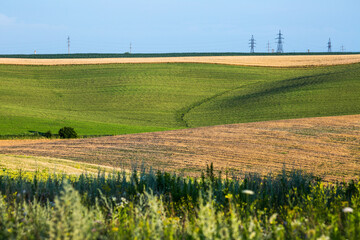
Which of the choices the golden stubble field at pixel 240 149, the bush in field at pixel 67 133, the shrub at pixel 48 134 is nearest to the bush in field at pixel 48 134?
the shrub at pixel 48 134

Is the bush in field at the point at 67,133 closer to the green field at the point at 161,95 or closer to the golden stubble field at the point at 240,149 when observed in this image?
the green field at the point at 161,95

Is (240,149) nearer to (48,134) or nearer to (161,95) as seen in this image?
(48,134)

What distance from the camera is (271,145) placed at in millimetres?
21469

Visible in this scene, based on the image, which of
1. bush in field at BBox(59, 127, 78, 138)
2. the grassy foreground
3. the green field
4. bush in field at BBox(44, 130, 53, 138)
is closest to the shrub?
bush in field at BBox(44, 130, 53, 138)

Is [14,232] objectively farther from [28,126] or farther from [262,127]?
[28,126]

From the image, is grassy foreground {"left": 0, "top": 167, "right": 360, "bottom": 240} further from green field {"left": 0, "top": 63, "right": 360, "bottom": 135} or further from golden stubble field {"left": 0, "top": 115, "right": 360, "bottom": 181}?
green field {"left": 0, "top": 63, "right": 360, "bottom": 135}

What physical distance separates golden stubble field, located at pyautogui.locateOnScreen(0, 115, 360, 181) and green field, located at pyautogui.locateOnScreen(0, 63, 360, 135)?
10400mm

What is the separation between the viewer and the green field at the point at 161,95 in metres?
38.6

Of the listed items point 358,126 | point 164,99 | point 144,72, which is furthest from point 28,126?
point 144,72

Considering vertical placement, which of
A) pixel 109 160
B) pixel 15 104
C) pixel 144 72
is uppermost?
pixel 144 72

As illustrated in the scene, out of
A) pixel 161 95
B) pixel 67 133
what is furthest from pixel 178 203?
pixel 161 95

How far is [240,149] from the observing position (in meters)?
20.8

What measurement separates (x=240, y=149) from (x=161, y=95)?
30430 mm

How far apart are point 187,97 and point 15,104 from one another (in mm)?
17268
